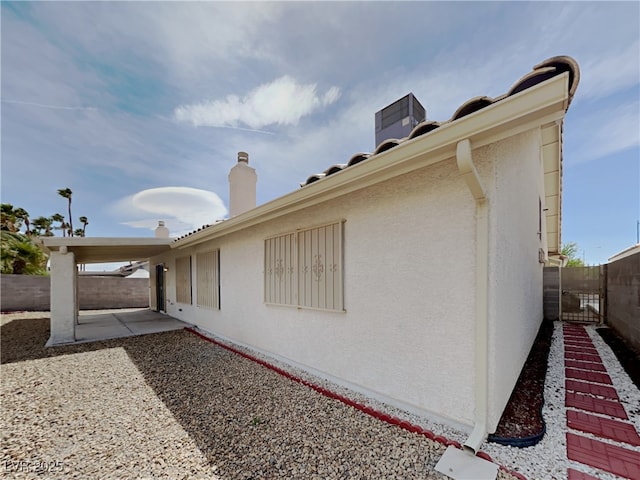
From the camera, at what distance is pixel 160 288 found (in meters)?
16.1

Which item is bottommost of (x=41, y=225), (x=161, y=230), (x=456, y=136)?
(x=161, y=230)

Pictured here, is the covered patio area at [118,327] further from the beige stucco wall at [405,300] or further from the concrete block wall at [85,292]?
the beige stucco wall at [405,300]

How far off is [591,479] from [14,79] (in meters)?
14.8

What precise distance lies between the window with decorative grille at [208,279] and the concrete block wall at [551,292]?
519 inches

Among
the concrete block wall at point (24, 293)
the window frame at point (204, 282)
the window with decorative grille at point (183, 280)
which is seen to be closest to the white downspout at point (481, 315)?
the window frame at point (204, 282)

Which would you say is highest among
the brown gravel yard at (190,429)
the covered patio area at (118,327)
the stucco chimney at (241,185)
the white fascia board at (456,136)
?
the stucco chimney at (241,185)

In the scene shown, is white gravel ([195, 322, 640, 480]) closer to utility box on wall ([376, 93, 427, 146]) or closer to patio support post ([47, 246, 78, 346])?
utility box on wall ([376, 93, 427, 146])

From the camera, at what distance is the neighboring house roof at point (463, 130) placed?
93.8 inches

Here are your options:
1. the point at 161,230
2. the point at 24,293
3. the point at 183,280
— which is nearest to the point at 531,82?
the point at 183,280

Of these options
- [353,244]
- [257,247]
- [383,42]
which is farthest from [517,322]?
[383,42]

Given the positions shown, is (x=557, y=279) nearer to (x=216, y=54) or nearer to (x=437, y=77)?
(x=437, y=77)

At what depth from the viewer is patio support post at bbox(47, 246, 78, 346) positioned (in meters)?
8.88

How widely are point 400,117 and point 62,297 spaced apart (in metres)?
12.0

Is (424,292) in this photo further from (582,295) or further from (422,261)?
(582,295)
